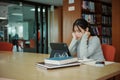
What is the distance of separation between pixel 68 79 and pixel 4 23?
554cm

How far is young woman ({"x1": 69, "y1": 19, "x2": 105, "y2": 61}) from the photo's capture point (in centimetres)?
245

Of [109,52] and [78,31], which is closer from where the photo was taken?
[109,52]

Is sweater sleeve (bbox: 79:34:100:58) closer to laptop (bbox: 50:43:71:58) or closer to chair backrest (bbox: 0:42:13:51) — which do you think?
laptop (bbox: 50:43:71:58)

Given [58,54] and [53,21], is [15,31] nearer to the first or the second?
[53,21]

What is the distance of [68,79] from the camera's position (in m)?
1.25

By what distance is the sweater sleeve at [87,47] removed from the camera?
2.44 metres

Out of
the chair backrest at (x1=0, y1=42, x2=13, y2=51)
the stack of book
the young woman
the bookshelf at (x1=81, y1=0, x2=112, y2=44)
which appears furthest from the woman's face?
the bookshelf at (x1=81, y1=0, x2=112, y2=44)

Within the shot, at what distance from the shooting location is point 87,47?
2.51 meters

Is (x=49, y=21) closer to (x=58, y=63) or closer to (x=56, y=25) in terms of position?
(x=56, y=25)

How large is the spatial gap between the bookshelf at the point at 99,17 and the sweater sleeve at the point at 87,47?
266cm

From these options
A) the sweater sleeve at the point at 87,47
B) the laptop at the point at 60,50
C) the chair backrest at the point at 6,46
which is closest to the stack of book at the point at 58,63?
the laptop at the point at 60,50

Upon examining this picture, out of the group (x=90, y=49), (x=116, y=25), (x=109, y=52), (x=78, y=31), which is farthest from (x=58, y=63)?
(x=116, y=25)

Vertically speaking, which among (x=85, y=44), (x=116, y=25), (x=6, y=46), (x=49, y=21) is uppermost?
(x=49, y=21)

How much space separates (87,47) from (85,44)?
1.8 inches
